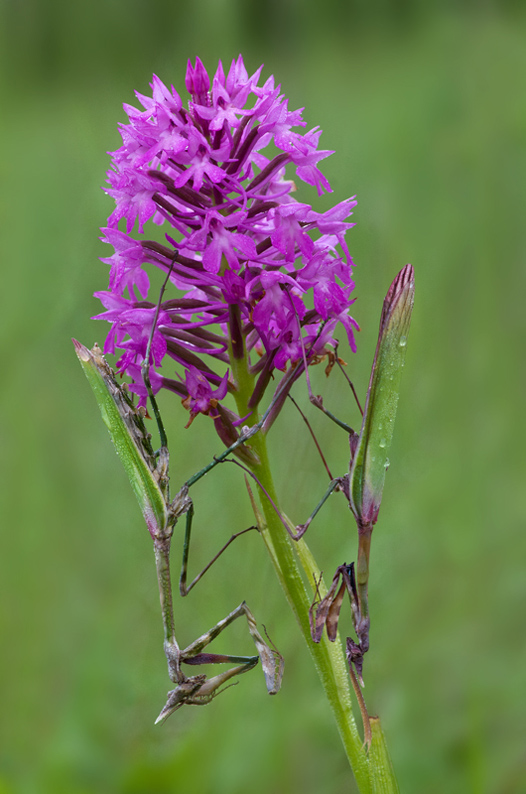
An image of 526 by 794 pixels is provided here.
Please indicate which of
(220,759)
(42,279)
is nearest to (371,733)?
(220,759)

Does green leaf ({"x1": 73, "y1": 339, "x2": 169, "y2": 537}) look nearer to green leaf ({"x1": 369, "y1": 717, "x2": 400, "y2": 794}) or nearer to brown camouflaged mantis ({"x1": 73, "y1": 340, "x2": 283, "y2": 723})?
brown camouflaged mantis ({"x1": 73, "y1": 340, "x2": 283, "y2": 723})

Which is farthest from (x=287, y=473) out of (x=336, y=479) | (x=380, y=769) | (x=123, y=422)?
(x=380, y=769)

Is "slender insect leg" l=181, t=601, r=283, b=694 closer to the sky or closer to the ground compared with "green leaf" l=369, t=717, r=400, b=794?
closer to the sky

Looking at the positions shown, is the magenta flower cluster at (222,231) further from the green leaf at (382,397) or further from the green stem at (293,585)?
the green leaf at (382,397)

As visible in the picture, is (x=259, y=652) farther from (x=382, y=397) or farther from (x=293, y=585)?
(x=382, y=397)

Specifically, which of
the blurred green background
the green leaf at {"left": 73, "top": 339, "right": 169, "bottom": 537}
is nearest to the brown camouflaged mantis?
the green leaf at {"left": 73, "top": 339, "right": 169, "bottom": 537}

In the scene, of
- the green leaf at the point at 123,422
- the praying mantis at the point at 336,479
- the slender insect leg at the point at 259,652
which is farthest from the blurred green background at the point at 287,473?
the green leaf at the point at 123,422
